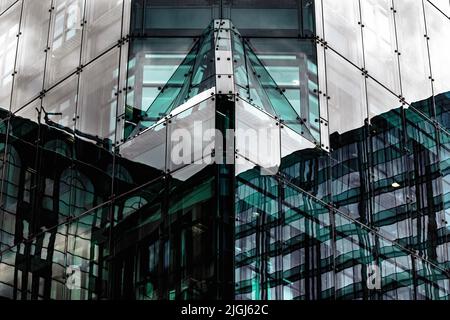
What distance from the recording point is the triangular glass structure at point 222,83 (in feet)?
64.2

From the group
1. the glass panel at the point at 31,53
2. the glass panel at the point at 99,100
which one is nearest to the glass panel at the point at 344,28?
the glass panel at the point at 99,100

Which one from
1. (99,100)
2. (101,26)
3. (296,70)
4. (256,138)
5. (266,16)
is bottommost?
(256,138)

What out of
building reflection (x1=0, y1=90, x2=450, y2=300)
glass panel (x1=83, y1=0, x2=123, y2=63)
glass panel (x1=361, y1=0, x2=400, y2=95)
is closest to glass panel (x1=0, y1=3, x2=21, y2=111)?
building reflection (x1=0, y1=90, x2=450, y2=300)

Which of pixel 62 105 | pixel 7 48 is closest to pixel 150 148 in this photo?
pixel 62 105

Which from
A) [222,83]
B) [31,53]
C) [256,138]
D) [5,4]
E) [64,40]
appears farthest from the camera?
[5,4]

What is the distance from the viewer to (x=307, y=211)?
19344mm

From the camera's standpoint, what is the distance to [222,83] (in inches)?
760

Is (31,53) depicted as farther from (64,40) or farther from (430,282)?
(430,282)

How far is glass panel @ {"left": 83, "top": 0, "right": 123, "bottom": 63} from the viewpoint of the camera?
21.2 meters

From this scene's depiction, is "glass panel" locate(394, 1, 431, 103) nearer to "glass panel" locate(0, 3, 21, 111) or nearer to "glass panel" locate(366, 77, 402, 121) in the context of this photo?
"glass panel" locate(366, 77, 402, 121)

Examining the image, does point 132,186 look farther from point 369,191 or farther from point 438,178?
point 438,178

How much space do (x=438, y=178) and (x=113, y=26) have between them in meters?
5.81

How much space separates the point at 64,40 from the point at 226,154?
4682mm

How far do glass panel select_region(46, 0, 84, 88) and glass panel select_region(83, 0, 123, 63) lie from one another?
183mm
